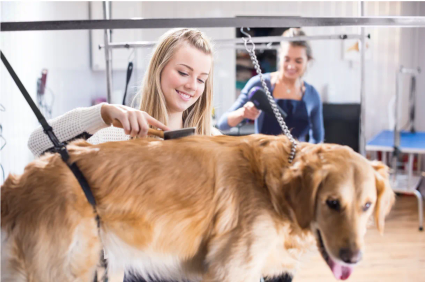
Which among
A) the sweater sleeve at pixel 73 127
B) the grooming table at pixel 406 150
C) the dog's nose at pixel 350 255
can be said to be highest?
the sweater sleeve at pixel 73 127

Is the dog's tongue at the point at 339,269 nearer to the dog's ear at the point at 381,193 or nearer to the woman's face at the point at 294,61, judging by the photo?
the dog's ear at the point at 381,193

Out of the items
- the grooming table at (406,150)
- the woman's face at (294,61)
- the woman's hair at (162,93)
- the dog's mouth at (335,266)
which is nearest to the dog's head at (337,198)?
the dog's mouth at (335,266)

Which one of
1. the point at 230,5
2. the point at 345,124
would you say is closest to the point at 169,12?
the point at 230,5

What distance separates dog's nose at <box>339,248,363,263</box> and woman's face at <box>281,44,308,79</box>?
78.1 inches

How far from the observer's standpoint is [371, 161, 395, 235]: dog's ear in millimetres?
469

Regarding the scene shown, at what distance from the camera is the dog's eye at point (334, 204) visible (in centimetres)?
44

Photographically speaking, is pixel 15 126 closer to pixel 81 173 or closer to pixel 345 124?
pixel 81 173

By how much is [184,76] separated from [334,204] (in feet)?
1.72

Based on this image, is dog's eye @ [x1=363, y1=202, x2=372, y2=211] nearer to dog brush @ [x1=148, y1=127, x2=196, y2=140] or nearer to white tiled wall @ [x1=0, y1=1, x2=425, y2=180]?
dog brush @ [x1=148, y1=127, x2=196, y2=140]

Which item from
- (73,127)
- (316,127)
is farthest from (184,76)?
(316,127)

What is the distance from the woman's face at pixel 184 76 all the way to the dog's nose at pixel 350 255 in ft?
1.71

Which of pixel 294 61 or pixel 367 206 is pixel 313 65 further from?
pixel 367 206

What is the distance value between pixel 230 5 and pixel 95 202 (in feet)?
15.0

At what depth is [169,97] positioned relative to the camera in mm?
942
